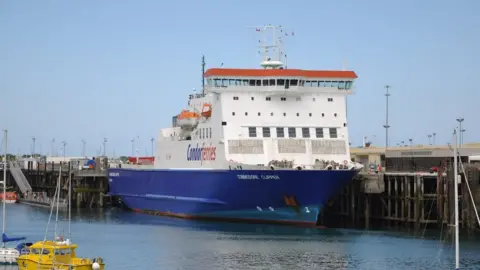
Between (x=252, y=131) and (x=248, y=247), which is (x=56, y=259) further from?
(x=252, y=131)

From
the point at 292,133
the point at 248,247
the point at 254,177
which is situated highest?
the point at 292,133

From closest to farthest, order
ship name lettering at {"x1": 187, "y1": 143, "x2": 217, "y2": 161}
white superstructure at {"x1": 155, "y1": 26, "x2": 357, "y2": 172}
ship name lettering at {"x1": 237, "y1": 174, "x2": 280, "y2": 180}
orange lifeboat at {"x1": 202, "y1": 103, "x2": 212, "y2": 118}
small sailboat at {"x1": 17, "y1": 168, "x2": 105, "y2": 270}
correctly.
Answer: small sailboat at {"x1": 17, "y1": 168, "x2": 105, "y2": 270}
ship name lettering at {"x1": 237, "y1": 174, "x2": 280, "y2": 180}
white superstructure at {"x1": 155, "y1": 26, "x2": 357, "y2": 172}
ship name lettering at {"x1": 187, "y1": 143, "x2": 217, "y2": 161}
orange lifeboat at {"x1": 202, "y1": 103, "x2": 212, "y2": 118}

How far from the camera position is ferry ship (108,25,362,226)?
146 feet

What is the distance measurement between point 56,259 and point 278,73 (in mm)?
19196

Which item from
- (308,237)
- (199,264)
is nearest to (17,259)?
(199,264)

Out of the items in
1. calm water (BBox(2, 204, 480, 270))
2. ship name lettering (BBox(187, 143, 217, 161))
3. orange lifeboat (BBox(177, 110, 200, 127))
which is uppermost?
orange lifeboat (BBox(177, 110, 200, 127))

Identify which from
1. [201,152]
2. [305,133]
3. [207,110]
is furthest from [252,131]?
[201,152]

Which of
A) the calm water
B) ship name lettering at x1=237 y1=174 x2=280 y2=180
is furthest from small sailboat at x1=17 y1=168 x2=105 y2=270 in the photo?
ship name lettering at x1=237 y1=174 x2=280 y2=180

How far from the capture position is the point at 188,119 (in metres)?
51.6

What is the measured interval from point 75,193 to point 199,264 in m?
34.6

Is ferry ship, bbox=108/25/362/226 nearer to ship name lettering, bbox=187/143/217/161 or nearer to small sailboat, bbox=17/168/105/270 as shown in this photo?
ship name lettering, bbox=187/143/217/161

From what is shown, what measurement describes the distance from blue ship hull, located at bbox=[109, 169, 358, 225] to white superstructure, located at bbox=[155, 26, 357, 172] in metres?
0.94

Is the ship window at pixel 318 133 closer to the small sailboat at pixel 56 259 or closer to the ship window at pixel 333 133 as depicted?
the ship window at pixel 333 133

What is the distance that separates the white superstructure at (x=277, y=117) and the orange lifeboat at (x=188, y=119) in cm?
305
